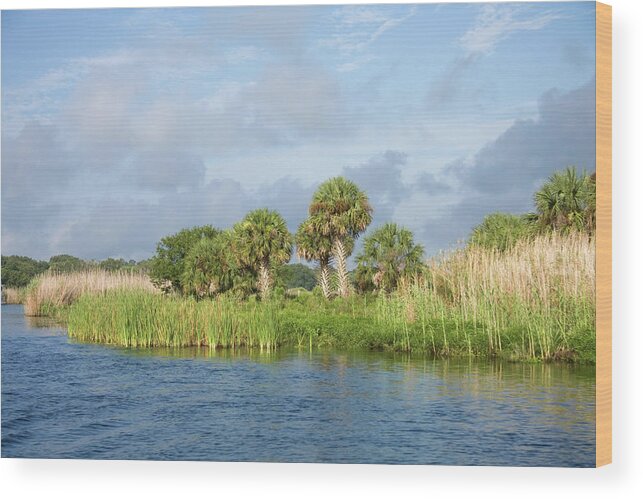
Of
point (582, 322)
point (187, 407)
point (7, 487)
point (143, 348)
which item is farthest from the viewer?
point (143, 348)

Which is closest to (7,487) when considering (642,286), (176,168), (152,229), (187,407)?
(187,407)

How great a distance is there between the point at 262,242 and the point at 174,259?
6.96 feet

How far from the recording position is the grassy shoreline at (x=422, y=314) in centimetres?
1090

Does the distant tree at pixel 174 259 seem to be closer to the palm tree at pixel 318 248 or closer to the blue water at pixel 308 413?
the palm tree at pixel 318 248

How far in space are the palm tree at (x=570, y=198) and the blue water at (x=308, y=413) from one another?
1.93 m

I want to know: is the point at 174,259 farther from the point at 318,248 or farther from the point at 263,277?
the point at 318,248

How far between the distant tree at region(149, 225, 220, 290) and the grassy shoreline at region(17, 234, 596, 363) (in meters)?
0.85

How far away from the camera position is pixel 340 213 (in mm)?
19078

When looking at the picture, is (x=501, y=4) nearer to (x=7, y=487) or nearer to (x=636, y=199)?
(x=636, y=199)

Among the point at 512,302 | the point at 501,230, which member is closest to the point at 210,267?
the point at 501,230

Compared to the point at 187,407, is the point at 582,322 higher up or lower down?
higher up

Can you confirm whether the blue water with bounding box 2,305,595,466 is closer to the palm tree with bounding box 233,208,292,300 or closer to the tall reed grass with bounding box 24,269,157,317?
the tall reed grass with bounding box 24,269,157,317

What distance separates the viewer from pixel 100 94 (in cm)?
941

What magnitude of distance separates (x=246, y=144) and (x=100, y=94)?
67.6 inches
